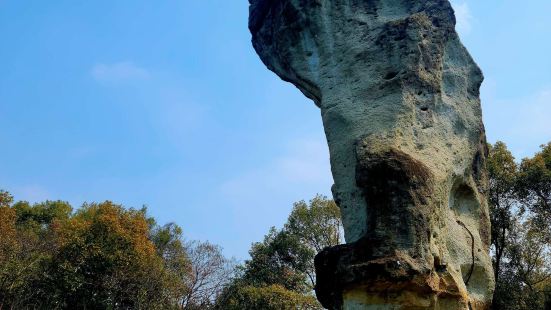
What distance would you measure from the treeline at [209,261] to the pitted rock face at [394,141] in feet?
33.4

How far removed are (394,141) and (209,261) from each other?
1962 centimetres

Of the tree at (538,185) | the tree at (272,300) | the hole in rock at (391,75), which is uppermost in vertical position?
the tree at (538,185)

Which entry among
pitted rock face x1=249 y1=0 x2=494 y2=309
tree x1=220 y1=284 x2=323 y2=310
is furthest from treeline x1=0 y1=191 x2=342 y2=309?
pitted rock face x1=249 y1=0 x2=494 y2=309

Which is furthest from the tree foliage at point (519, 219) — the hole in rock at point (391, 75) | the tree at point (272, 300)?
the hole in rock at point (391, 75)

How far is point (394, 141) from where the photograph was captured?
21.1ft

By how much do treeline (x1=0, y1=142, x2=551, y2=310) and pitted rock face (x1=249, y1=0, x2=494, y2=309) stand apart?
10195mm

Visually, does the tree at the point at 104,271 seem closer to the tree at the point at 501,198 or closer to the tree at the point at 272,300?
the tree at the point at 272,300

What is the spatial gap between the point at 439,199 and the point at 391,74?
1900 millimetres

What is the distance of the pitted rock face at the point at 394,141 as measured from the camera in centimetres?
544

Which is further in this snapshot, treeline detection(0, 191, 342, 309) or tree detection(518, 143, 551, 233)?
treeline detection(0, 191, 342, 309)

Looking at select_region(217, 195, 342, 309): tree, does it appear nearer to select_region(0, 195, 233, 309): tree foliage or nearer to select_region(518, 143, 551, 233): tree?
select_region(0, 195, 233, 309): tree foliage

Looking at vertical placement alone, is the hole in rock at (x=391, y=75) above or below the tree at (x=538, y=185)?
below

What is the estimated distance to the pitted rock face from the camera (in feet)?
17.9

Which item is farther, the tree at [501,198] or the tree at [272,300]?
the tree at [272,300]
